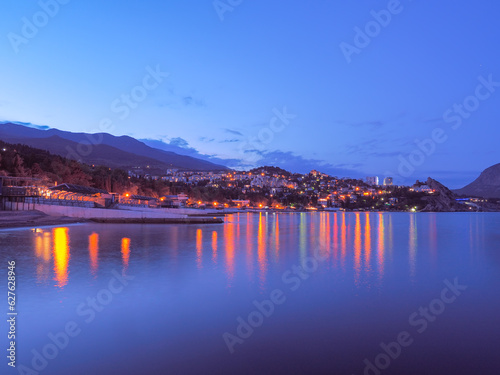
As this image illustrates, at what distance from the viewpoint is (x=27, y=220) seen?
102 feet

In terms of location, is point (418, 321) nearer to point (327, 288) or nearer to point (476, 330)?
point (476, 330)

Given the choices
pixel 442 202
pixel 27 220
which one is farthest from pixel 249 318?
Answer: pixel 442 202

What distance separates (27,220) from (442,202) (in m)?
186

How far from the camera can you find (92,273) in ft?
35.7

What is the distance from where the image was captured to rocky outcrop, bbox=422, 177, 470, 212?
17275cm

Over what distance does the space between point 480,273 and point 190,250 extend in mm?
11783

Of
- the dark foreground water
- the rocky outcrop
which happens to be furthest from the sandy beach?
the rocky outcrop

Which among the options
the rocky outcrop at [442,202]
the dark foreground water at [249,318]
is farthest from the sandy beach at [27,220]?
the rocky outcrop at [442,202]

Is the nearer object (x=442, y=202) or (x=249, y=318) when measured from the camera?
(x=249, y=318)

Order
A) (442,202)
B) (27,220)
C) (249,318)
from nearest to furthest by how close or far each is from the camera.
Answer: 1. (249,318)
2. (27,220)
3. (442,202)

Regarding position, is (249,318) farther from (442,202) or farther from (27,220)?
(442,202)

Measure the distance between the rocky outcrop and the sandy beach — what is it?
170 meters

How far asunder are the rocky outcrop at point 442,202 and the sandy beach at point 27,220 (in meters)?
170

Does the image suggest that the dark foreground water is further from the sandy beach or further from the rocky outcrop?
the rocky outcrop
